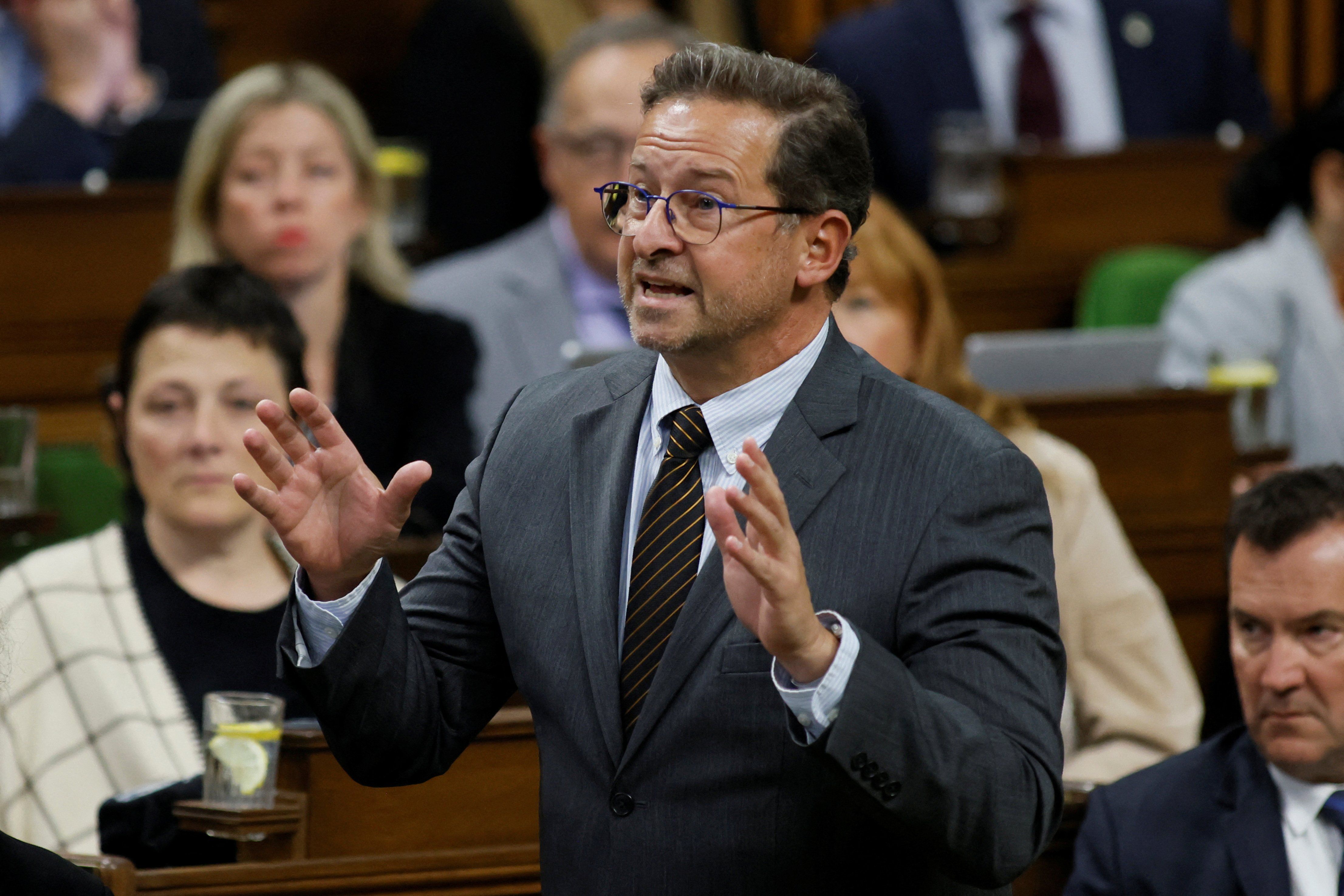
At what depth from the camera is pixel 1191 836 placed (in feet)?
6.77

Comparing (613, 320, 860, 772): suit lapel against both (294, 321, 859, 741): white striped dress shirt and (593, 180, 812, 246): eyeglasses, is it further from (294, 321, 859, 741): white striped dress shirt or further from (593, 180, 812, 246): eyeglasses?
(593, 180, 812, 246): eyeglasses

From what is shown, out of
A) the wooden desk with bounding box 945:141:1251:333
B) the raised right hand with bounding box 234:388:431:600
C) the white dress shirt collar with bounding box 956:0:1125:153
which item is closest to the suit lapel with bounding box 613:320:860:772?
the raised right hand with bounding box 234:388:431:600

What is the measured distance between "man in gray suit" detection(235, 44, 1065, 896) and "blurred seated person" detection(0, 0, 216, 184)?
245 cm

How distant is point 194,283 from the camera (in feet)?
8.39

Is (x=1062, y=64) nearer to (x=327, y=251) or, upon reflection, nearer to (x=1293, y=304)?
(x=1293, y=304)

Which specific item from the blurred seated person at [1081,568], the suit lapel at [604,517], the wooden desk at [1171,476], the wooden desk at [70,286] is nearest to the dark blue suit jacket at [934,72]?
the wooden desk at [1171,476]

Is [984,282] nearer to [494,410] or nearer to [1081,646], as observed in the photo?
[494,410]

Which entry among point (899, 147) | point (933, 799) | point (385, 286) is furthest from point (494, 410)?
point (933, 799)

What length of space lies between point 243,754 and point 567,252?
191cm

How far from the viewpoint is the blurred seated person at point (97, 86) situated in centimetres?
385

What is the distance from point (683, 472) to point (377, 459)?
4.98 ft

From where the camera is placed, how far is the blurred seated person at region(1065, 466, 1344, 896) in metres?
2.04

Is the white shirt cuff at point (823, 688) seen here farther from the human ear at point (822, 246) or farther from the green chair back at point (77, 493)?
the green chair back at point (77, 493)

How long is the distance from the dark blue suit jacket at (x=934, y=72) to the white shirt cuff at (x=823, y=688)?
3.11 m
